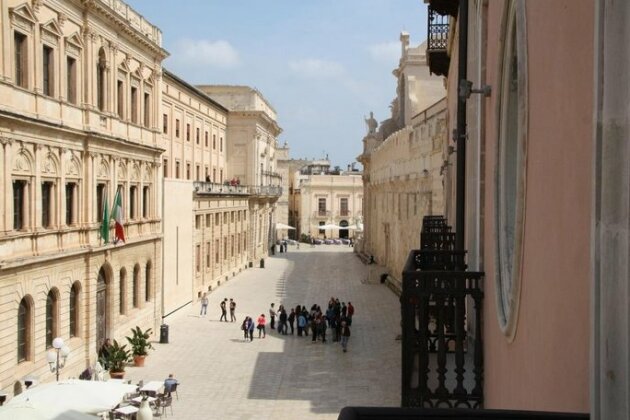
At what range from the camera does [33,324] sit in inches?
726

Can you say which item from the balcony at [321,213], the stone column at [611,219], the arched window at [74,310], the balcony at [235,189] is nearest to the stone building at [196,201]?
the balcony at [235,189]

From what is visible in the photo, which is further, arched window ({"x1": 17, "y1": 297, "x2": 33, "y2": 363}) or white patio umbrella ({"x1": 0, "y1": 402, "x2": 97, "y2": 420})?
arched window ({"x1": 17, "y1": 297, "x2": 33, "y2": 363})

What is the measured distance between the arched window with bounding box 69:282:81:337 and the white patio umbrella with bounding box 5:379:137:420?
22.6 feet

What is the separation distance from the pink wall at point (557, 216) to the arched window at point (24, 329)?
1560 cm

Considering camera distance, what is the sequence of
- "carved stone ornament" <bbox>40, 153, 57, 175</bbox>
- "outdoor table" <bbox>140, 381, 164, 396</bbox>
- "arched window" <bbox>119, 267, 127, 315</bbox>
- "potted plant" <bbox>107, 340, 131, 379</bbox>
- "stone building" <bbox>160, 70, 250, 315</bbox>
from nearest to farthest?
"outdoor table" <bbox>140, 381, 164, 396</bbox>, "carved stone ornament" <bbox>40, 153, 57, 175</bbox>, "potted plant" <bbox>107, 340, 131, 379</bbox>, "arched window" <bbox>119, 267, 127, 315</bbox>, "stone building" <bbox>160, 70, 250, 315</bbox>

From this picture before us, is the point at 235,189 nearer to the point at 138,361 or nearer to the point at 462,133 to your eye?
the point at 138,361

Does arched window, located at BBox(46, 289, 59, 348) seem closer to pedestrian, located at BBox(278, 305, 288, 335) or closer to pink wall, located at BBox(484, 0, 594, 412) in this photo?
pedestrian, located at BBox(278, 305, 288, 335)

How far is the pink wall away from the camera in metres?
3.18

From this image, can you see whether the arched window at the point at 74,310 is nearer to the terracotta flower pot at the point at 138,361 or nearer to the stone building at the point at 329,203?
the terracotta flower pot at the point at 138,361

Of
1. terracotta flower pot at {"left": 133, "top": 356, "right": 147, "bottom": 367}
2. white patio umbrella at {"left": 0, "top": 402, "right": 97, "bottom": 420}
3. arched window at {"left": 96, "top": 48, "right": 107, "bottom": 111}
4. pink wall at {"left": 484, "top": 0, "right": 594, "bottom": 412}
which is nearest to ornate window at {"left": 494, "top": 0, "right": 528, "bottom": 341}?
pink wall at {"left": 484, "top": 0, "right": 594, "bottom": 412}

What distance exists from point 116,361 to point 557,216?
64.7ft

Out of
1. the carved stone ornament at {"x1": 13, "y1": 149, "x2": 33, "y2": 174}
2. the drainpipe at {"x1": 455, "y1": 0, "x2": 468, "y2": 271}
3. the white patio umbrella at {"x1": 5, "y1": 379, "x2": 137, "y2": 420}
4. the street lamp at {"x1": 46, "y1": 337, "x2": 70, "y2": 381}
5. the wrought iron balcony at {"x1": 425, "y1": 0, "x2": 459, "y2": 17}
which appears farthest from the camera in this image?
the carved stone ornament at {"x1": 13, "y1": 149, "x2": 33, "y2": 174}

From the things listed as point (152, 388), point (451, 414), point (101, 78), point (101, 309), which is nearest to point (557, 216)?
point (451, 414)

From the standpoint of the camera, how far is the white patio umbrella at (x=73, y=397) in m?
13.1
